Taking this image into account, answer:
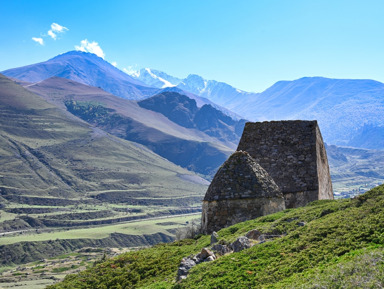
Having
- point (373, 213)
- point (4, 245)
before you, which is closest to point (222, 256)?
point (373, 213)

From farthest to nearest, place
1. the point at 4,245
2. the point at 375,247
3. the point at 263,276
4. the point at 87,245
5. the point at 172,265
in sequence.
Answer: the point at 87,245
the point at 4,245
the point at 172,265
the point at 263,276
the point at 375,247

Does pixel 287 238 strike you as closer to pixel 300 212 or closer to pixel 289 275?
pixel 289 275

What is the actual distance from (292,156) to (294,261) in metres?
13.0

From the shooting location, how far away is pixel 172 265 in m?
14.5

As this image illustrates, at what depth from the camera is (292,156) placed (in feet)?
75.2

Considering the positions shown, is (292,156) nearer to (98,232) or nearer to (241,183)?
(241,183)

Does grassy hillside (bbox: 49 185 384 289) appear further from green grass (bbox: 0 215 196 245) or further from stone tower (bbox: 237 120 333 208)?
green grass (bbox: 0 215 196 245)

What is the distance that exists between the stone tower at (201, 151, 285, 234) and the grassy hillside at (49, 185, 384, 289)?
8.44ft

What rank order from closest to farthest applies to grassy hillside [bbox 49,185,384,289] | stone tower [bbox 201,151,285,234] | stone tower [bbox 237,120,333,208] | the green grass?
1. grassy hillside [bbox 49,185,384,289]
2. stone tower [bbox 201,151,285,234]
3. stone tower [bbox 237,120,333,208]
4. the green grass

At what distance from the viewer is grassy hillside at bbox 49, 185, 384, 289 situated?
8664 millimetres

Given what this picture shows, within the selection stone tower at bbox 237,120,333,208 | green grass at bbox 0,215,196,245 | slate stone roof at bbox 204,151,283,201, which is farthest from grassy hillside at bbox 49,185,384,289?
green grass at bbox 0,215,196,245

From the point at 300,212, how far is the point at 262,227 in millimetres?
1664

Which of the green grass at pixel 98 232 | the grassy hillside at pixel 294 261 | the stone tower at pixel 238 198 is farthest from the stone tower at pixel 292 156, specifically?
the green grass at pixel 98 232

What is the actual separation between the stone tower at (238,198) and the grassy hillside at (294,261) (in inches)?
101
